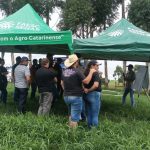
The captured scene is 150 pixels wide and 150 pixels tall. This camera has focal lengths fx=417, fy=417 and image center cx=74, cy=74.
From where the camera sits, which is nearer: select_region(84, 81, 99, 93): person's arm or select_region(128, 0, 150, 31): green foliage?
select_region(84, 81, 99, 93): person's arm

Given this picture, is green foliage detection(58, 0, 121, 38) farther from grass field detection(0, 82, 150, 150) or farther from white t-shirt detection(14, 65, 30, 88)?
grass field detection(0, 82, 150, 150)

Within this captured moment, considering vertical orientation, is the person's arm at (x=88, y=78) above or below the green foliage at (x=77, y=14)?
below

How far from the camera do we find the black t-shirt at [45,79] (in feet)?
32.7

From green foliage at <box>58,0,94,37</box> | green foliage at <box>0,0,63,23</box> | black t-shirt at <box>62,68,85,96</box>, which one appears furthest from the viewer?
green foliage at <box>0,0,63,23</box>

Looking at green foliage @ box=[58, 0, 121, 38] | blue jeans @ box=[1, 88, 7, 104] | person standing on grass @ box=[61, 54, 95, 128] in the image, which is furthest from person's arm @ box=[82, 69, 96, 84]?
green foliage @ box=[58, 0, 121, 38]

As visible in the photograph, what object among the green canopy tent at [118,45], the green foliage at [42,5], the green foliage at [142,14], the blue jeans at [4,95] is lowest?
the blue jeans at [4,95]

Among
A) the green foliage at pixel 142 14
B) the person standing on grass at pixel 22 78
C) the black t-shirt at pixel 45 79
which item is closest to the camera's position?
the black t-shirt at pixel 45 79

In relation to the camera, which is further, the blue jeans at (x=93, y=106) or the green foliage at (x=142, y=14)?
the green foliage at (x=142, y=14)

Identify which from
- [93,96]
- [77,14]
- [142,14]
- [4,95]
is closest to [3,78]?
[4,95]

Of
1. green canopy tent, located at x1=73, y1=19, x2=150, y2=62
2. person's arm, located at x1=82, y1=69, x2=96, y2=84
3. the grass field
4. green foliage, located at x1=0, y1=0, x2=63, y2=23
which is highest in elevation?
green foliage, located at x1=0, y1=0, x2=63, y2=23

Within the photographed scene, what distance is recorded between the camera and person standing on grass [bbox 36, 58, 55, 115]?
9.98 metres

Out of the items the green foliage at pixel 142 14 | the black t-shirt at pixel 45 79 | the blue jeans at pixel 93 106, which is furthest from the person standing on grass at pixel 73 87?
the green foliage at pixel 142 14

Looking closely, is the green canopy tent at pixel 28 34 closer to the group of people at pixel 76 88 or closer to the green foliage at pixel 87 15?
the group of people at pixel 76 88

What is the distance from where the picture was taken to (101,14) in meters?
30.9
